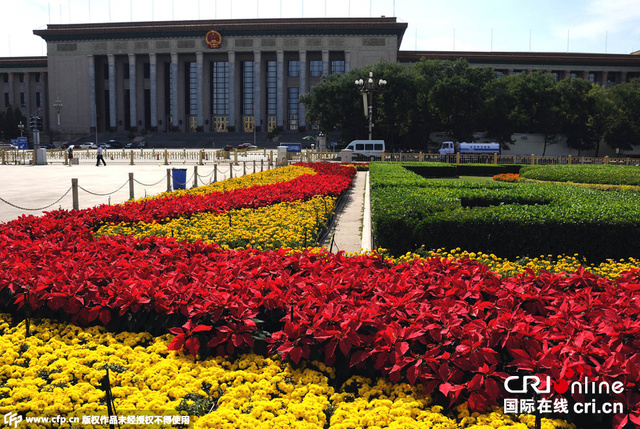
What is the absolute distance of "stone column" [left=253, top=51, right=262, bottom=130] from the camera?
78.6m

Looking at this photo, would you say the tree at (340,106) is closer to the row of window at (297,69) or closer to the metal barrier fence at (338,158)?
the metal barrier fence at (338,158)

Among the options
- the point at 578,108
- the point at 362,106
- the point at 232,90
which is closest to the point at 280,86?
the point at 232,90

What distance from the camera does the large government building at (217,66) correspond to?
77062 mm

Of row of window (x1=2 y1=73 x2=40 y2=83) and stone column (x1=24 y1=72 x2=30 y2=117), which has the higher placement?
row of window (x1=2 y1=73 x2=40 y2=83)

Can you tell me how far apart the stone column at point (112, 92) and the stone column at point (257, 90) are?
22.5 metres

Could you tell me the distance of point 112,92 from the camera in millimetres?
81312

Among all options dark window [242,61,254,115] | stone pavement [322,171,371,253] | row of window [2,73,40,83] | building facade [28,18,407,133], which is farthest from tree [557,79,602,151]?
row of window [2,73,40,83]

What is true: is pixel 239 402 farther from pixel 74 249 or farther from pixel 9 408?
pixel 74 249

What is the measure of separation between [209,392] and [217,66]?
85.4 m

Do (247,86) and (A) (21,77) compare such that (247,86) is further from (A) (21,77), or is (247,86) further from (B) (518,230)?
(B) (518,230)

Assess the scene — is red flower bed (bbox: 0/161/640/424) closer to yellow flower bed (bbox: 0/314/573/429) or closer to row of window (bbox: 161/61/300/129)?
yellow flower bed (bbox: 0/314/573/429)

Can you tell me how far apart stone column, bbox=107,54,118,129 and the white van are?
2111 inches

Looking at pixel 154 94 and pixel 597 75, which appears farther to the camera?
pixel 154 94

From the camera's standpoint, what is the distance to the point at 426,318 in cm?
384
